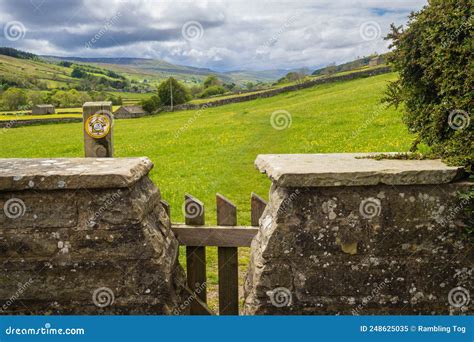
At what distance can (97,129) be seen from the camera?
4.84 m

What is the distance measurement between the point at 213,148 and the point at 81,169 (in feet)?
44.4

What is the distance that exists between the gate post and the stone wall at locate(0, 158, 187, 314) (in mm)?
863

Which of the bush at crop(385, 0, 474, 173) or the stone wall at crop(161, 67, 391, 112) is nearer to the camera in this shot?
the bush at crop(385, 0, 474, 173)

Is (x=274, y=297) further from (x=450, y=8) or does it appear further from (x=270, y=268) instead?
(x=450, y=8)

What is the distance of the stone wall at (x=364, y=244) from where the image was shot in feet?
12.1

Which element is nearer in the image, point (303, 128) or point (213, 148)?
point (213, 148)

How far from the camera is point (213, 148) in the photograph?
57.2 ft

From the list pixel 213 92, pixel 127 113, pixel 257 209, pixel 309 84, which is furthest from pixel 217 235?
pixel 213 92

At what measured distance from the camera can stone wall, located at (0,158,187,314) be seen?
3.77 m

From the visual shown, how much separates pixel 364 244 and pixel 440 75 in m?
1.81

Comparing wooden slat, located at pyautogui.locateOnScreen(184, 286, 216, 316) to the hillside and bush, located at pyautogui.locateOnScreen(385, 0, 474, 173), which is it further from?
the hillside

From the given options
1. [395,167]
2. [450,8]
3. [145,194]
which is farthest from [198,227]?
[450,8]

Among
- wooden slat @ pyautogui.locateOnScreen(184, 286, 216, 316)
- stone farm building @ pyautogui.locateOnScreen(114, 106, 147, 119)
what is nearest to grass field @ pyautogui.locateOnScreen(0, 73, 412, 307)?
wooden slat @ pyautogui.locateOnScreen(184, 286, 216, 316)

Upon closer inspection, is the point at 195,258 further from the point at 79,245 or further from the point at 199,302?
the point at 79,245
